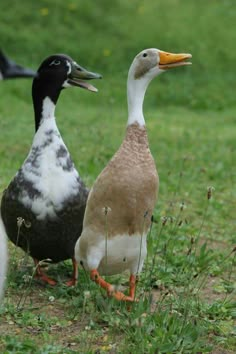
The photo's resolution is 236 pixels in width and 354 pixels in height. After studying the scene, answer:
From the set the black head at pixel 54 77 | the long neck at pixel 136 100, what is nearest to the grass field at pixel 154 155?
the long neck at pixel 136 100

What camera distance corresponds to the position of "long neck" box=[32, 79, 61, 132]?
564 cm

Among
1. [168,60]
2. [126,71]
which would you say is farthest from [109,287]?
[126,71]

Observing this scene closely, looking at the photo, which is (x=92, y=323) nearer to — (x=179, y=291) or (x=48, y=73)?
(x=179, y=291)

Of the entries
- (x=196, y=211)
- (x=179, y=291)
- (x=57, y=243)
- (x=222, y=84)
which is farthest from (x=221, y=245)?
(x=222, y=84)

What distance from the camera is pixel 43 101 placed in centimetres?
568

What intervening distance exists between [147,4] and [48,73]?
12345mm

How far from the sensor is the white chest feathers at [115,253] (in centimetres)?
499

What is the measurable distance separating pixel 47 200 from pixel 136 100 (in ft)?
2.80

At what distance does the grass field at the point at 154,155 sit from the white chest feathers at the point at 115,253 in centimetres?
13

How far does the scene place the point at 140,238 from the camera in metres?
5.02

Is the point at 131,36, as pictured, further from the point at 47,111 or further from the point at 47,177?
the point at 47,177

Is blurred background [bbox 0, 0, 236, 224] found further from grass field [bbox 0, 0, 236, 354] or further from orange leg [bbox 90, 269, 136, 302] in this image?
orange leg [bbox 90, 269, 136, 302]

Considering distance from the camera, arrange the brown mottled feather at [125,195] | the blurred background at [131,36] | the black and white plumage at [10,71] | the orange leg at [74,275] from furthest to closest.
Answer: the blurred background at [131,36] < the orange leg at [74,275] < the black and white plumage at [10,71] < the brown mottled feather at [125,195]

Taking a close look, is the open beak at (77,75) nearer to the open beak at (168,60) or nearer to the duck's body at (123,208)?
the open beak at (168,60)
